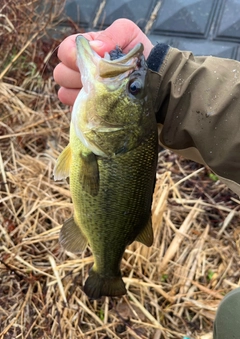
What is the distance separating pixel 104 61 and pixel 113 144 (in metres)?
0.33

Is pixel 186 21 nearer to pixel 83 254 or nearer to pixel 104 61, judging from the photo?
pixel 83 254

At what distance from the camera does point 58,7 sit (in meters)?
4.02

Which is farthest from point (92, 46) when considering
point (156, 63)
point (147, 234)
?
point (147, 234)

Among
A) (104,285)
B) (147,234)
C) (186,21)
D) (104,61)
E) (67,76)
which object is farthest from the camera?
(186,21)

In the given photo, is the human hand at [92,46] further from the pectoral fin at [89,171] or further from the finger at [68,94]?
the pectoral fin at [89,171]

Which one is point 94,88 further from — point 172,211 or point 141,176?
point 172,211

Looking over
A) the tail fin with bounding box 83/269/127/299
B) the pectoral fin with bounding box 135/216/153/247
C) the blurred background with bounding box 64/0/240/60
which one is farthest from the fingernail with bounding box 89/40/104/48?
the blurred background with bounding box 64/0/240/60

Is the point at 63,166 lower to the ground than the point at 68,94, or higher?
lower

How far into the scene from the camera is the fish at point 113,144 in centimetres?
162

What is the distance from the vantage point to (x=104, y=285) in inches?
83.0

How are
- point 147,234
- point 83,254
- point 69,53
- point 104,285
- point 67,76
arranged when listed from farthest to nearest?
1. point 83,254
2. point 104,285
3. point 147,234
4. point 67,76
5. point 69,53

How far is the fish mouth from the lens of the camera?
1565mm

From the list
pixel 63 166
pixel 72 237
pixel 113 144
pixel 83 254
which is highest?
pixel 113 144

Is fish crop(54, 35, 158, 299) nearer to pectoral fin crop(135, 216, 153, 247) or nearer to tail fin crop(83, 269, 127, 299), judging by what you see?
pectoral fin crop(135, 216, 153, 247)
